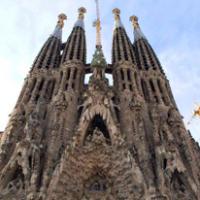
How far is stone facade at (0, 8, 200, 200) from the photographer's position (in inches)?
686

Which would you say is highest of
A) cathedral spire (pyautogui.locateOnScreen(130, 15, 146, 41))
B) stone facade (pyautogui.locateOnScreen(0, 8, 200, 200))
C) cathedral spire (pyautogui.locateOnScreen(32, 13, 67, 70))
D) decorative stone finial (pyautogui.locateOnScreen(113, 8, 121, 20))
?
decorative stone finial (pyautogui.locateOnScreen(113, 8, 121, 20))

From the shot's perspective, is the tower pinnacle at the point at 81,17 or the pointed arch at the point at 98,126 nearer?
the pointed arch at the point at 98,126

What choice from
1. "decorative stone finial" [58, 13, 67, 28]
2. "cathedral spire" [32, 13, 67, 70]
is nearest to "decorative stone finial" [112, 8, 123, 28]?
"decorative stone finial" [58, 13, 67, 28]

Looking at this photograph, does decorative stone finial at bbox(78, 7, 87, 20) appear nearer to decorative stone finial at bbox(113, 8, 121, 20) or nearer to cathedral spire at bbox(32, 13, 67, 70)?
decorative stone finial at bbox(113, 8, 121, 20)

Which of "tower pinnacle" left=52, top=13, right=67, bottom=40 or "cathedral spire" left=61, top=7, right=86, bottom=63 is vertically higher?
"tower pinnacle" left=52, top=13, right=67, bottom=40

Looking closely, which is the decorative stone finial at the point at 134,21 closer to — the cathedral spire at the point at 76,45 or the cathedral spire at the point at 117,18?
the cathedral spire at the point at 117,18

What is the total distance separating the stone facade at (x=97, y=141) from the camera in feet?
57.2

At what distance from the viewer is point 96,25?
137ft

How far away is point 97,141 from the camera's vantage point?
1956cm

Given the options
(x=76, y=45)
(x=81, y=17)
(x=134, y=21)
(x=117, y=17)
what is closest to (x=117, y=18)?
(x=117, y=17)

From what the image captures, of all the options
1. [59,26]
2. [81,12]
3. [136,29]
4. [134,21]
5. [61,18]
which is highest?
[81,12]

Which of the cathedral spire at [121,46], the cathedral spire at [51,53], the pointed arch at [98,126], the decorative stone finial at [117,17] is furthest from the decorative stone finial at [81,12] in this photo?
the pointed arch at [98,126]

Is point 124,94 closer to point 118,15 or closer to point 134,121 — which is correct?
point 134,121

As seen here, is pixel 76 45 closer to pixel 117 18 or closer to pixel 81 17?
pixel 81 17
